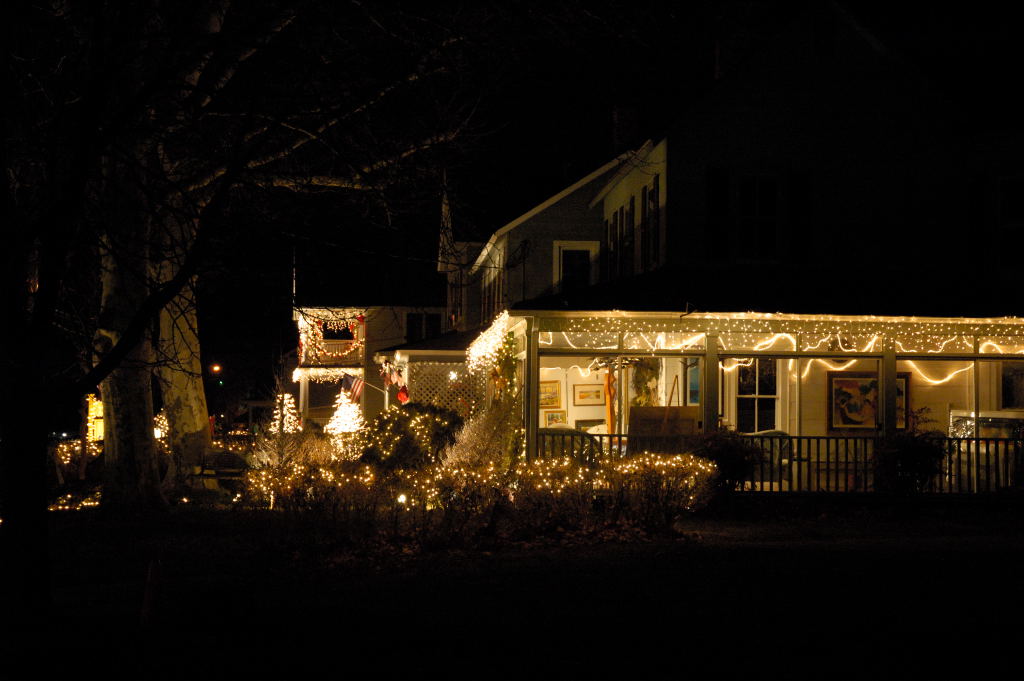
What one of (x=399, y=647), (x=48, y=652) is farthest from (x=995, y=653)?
(x=48, y=652)

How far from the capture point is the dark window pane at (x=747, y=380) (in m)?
19.2

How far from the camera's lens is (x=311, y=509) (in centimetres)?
1131

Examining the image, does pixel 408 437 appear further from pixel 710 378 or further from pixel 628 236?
pixel 628 236

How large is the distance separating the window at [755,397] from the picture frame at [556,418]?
3605 mm

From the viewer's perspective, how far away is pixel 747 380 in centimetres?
1919

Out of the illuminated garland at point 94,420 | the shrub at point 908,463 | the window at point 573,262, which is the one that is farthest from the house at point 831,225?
the illuminated garland at point 94,420

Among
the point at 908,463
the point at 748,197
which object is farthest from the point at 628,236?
the point at 908,463

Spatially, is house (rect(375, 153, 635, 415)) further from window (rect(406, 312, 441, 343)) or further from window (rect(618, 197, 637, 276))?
window (rect(406, 312, 441, 343))

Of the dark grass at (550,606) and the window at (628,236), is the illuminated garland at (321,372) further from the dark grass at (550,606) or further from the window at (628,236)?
the dark grass at (550,606)

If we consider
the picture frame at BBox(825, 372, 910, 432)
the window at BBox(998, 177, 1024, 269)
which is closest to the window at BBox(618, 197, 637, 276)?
the picture frame at BBox(825, 372, 910, 432)

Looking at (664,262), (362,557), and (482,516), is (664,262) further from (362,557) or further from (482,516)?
(362,557)

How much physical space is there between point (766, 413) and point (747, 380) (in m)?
0.71

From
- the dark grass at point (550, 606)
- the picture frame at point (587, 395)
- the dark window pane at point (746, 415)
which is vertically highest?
the picture frame at point (587, 395)

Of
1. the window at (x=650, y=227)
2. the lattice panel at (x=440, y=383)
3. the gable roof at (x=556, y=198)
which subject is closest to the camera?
the window at (x=650, y=227)
